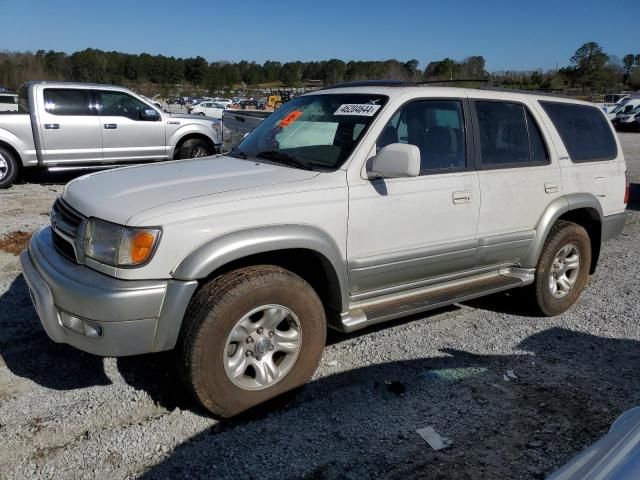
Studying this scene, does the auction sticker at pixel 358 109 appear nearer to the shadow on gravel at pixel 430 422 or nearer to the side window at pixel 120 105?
the shadow on gravel at pixel 430 422

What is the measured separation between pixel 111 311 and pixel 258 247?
794 millimetres

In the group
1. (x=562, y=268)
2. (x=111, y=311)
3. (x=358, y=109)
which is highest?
(x=358, y=109)

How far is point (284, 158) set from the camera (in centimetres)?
370

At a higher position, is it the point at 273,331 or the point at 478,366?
the point at 273,331

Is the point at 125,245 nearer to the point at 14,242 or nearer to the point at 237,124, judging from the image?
the point at 14,242

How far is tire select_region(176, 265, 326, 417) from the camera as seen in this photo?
2.87 meters

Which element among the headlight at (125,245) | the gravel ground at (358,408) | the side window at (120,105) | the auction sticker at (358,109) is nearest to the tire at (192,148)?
the side window at (120,105)

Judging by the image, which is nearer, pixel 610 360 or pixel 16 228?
pixel 610 360

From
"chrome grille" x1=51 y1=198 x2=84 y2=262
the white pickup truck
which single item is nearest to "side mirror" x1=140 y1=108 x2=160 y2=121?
the white pickup truck

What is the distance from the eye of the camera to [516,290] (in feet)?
15.7

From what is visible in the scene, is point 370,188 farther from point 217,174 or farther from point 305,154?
point 217,174

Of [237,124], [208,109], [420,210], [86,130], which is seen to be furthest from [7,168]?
[208,109]

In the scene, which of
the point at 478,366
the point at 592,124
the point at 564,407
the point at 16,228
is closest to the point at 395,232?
the point at 478,366

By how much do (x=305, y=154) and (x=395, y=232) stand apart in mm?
787
